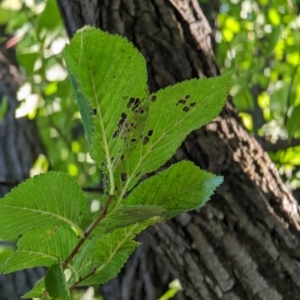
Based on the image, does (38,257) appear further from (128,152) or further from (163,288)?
(163,288)

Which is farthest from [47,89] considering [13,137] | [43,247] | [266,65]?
[43,247]

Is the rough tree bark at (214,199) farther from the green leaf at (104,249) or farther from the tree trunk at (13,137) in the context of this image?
the tree trunk at (13,137)

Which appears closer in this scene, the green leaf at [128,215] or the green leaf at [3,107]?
the green leaf at [128,215]

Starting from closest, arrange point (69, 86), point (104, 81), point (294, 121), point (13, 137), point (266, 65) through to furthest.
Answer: point (104, 81) → point (294, 121) → point (69, 86) → point (13, 137) → point (266, 65)

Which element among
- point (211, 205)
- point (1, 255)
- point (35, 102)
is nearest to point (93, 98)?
Answer: point (211, 205)

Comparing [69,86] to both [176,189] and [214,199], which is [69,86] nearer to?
[214,199]

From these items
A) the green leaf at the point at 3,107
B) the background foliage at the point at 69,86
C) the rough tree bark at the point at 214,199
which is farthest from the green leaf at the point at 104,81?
the green leaf at the point at 3,107

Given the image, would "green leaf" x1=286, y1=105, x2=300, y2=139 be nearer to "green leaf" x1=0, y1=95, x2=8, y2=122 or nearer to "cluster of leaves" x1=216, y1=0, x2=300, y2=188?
"cluster of leaves" x1=216, y1=0, x2=300, y2=188
